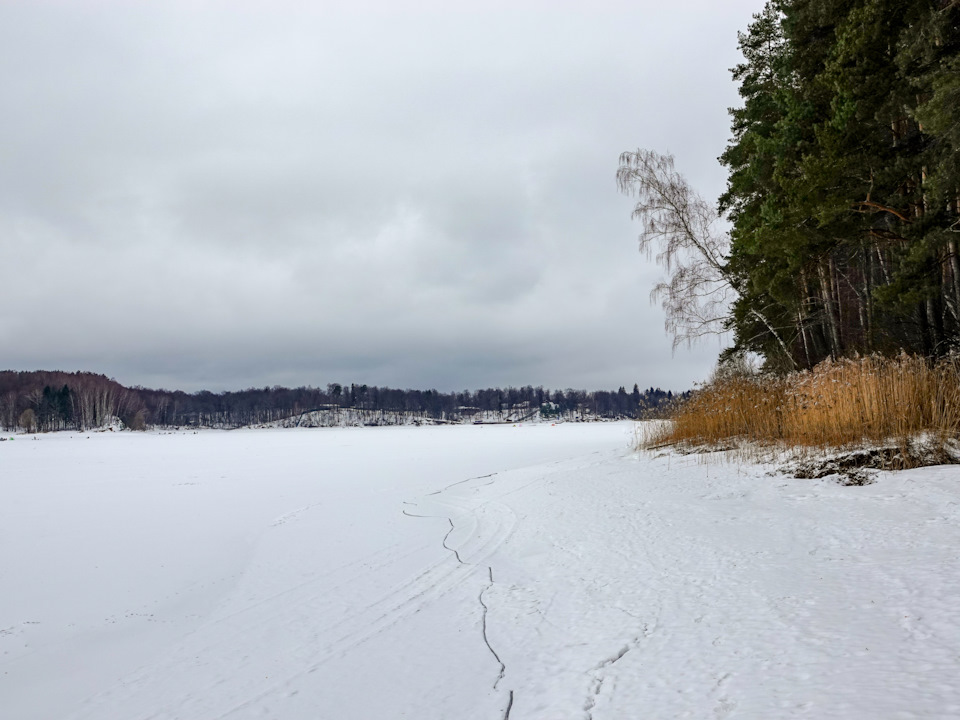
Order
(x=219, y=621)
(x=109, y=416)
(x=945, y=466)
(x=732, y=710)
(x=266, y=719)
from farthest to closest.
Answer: (x=109, y=416) < (x=945, y=466) < (x=219, y=621) < (x=266, y=719) < (x=732, y=710)

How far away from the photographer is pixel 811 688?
2104mm

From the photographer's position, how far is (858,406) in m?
6.99

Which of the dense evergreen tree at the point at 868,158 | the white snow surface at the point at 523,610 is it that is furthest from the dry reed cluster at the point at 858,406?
the dense evergreen tree at the point at 868,158

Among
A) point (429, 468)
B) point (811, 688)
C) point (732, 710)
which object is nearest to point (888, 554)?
point (811, 688)

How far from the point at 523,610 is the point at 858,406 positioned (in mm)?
5735

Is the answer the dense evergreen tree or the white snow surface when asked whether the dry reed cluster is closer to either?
the white snow surface

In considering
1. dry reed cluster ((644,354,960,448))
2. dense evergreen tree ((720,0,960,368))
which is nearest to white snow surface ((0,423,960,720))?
dry reed cluster ((644,354,960,448))

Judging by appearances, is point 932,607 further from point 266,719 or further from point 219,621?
point 219,621

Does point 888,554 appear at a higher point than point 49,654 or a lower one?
higher

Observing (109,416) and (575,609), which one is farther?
(109,416)

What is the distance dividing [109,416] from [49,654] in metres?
119

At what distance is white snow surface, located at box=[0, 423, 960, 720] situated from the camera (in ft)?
7.70

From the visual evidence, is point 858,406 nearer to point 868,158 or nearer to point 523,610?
point 868,158

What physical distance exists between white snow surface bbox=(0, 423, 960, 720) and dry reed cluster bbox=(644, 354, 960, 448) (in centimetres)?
115
